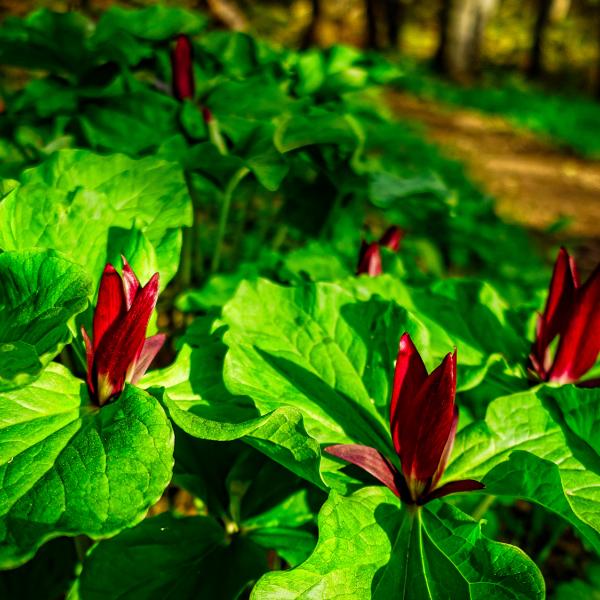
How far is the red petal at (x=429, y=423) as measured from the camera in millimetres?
912

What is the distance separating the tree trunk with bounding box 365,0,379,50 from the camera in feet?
60.2

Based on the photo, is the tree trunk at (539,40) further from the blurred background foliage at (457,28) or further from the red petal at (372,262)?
the red petal at (372,262)

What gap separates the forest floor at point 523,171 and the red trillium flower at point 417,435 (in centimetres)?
436

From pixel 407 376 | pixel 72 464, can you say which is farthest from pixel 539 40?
pixel 72 464

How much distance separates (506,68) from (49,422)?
2153 centimetres

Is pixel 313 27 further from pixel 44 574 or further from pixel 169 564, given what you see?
pixel 169 564

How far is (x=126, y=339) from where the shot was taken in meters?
0.94

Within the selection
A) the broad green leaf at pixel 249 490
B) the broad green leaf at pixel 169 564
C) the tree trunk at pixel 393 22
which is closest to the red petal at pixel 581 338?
the broad green leaf at pixel 249 490

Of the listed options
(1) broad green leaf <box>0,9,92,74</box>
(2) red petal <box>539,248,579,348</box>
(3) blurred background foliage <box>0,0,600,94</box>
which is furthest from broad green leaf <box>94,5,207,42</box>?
(3) blurred background foliage <box>0,0,600,94</box>

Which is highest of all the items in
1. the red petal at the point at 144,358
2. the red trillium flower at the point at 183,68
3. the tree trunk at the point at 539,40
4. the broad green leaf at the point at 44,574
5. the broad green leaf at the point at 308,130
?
the red trillium flower at the point at 183,68

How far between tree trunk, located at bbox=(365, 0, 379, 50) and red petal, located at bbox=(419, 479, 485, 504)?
62.2ft

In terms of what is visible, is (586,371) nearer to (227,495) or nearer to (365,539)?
(365,539)

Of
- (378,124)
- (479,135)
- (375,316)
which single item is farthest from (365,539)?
(479,135)

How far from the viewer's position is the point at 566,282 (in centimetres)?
119
